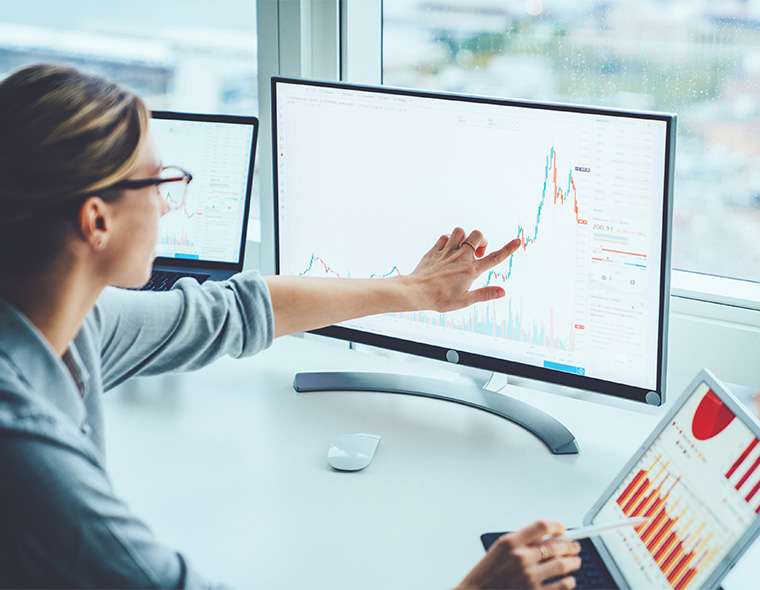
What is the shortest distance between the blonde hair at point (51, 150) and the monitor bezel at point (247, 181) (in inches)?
31.2

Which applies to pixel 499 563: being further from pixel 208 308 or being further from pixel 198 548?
pixel 208 308

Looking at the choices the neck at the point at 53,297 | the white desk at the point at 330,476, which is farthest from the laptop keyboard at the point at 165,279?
the neck at the point at 53,297

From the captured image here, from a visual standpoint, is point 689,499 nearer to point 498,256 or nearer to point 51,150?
point 498,256

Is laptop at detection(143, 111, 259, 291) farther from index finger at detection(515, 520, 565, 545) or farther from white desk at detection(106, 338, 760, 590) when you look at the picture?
index finger at detection(515, 520, 565, 545)

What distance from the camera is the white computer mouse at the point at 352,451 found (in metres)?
1.37

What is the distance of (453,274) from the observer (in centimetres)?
145

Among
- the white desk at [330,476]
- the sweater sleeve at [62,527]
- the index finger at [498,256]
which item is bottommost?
the white desk at [330,476]

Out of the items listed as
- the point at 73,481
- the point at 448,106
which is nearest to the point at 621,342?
the point at 448,106

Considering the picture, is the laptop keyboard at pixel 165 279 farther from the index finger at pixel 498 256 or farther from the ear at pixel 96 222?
the ear at pixel 96 222

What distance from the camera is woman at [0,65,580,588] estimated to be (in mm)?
891

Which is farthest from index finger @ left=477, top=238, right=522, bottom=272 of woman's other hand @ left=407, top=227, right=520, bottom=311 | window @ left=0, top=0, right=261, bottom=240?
window @ left=0, top=0, right=261, bottom=240

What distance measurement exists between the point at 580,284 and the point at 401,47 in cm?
77

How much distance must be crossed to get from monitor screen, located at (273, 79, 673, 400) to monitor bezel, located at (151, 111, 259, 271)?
0.63 feet

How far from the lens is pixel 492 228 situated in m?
1.45
